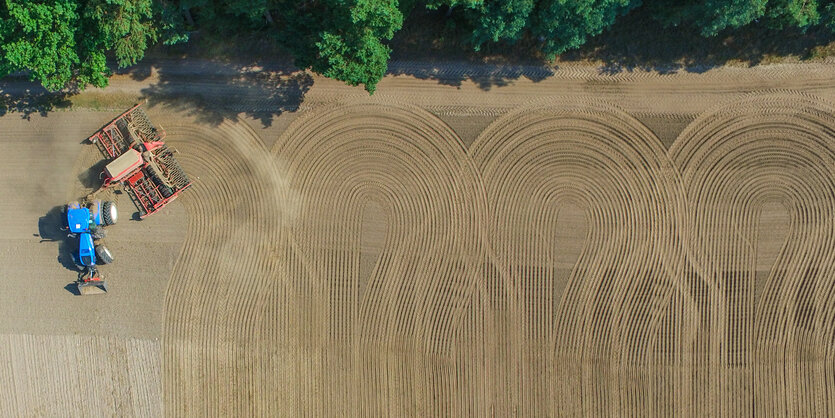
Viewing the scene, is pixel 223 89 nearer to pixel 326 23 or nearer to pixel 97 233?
pixel 326 23

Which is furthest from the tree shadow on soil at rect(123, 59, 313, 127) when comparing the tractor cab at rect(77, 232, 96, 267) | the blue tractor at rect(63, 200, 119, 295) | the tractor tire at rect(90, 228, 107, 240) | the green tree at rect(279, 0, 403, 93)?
the tractor cab at rect(77, 232, 96, 267)

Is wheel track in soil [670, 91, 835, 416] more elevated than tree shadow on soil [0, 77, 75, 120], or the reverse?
tree shadow on soil [0, 77, 75, 120]

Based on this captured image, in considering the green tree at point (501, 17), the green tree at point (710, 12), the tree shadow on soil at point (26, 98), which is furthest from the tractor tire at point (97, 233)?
the green tree at point (710, 12)

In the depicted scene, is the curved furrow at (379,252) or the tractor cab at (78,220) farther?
the curved furrow at (379,252)

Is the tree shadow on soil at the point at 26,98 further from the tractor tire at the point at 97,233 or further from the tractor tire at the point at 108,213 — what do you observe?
the tractor tire at the point at 97,233

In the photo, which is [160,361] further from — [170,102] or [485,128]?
[485,128]

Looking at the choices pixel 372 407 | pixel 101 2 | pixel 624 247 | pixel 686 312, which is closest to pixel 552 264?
pixel 624 247

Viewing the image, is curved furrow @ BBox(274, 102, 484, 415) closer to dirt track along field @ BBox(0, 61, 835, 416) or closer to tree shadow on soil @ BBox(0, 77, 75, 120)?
dirt track along field @ BBox(0, 61, 835, 416)
